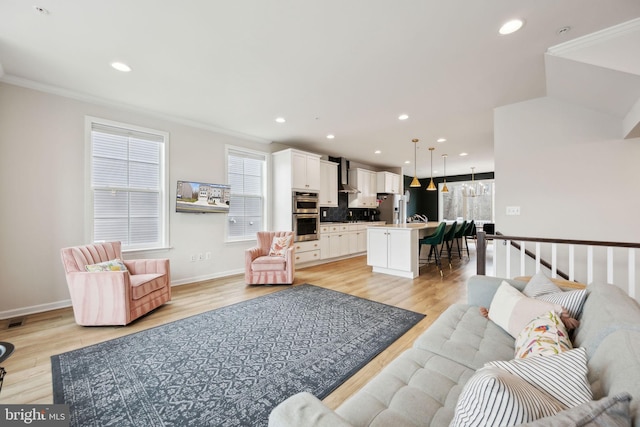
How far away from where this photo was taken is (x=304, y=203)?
220 inches

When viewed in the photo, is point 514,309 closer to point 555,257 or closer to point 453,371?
point 453,371

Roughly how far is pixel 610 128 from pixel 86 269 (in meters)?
6.06

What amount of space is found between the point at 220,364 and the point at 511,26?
3515 millimetres

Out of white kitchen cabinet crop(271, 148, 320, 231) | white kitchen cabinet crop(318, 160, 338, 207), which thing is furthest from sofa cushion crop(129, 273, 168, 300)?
white kitchen cabinet crop(318, 160, 338, 207)

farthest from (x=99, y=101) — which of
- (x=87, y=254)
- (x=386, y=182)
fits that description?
(x=386, y=182)

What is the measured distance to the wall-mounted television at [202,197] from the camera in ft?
13.8

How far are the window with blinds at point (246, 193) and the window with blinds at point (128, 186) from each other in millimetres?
1155

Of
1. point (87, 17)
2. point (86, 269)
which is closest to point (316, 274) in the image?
point (86, 269)

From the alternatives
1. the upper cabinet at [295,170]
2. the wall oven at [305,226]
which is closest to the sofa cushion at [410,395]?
the wall oven at [305,226]

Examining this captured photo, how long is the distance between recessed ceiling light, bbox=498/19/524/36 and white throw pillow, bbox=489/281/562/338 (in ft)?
6.56

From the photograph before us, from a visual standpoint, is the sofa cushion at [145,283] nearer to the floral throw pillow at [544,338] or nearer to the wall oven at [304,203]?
the wall oven at [304,203]

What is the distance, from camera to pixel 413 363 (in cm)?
129

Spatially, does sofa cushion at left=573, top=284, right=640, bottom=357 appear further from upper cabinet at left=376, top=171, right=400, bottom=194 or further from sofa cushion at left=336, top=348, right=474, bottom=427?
upper cabinet at left=376, top=171, right=400, bottom=194

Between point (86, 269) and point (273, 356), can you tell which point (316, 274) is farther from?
point (86, 269)
